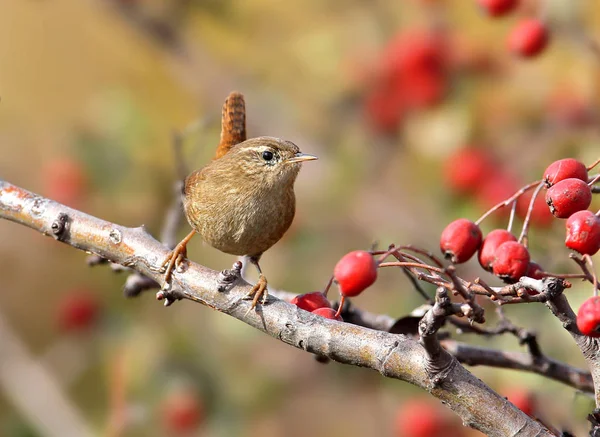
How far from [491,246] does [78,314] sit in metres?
4.07

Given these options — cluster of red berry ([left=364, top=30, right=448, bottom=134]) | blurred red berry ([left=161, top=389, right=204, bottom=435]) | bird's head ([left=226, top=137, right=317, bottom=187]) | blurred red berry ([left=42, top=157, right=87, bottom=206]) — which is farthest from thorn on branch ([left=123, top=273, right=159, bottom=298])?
cluster of red berry ([left=364, top=30, right=448, bottom=134])

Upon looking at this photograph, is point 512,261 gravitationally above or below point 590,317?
above

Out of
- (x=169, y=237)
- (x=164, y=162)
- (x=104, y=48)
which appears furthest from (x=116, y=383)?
(x=104, y=48)

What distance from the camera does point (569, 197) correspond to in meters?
1.83

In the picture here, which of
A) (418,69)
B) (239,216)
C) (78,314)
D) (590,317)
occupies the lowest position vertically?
(590,317)

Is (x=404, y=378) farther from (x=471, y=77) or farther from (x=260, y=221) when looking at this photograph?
(x=471, y=77)

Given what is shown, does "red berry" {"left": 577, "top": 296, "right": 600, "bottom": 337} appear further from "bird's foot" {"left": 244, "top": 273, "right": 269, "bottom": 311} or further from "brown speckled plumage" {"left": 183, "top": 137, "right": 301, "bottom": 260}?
"brown speckled plumage" {"left": 183, "top": 137, "right": 301, "bottom": 260}

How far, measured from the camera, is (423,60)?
5188mm

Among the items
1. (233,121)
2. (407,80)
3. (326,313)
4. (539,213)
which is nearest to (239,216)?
(233,121)

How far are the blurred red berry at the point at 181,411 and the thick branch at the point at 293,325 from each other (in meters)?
2.61

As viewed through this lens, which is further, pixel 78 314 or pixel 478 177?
pixel 78 314

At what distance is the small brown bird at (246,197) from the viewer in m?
3.14

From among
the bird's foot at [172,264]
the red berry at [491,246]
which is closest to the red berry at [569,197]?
the red berry at [491,246]

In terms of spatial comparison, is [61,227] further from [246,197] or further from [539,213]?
[539,213]
